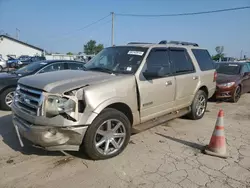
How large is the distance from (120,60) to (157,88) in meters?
0.90

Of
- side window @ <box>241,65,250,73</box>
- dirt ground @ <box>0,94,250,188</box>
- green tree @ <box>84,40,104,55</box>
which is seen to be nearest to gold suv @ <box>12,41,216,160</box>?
dirt ground @ <box>0,94,250,188</box>

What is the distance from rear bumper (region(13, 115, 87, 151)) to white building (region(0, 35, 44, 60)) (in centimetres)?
4295

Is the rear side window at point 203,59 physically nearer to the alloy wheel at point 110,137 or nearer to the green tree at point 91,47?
the alloy wheel at point 110,137

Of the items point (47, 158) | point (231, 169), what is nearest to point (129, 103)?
point (47, 158)

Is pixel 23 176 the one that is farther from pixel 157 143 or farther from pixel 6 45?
pixel 6 45

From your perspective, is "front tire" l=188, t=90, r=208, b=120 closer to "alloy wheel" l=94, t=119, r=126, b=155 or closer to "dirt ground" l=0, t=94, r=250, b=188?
"dirt ground" l=0, t=94, r=250, b=188

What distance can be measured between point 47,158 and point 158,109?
223 centimetres

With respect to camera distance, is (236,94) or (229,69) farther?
(229,69)

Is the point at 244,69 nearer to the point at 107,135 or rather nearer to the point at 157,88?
the point at 157,88

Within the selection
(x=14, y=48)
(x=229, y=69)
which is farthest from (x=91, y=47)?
(x=229, y=69)

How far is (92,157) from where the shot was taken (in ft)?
11.1

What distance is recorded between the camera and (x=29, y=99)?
3322 millimetres

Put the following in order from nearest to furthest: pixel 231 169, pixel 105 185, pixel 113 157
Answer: pixel 105 185 → pixel 231 169 → pixel 113 157

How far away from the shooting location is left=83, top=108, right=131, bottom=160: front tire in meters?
3.23
